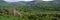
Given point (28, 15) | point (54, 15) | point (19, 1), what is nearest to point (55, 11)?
point (54, 15)

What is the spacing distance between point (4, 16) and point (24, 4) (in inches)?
9.7

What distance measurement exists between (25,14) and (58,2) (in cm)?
37

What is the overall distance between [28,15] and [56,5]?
319 millimetres

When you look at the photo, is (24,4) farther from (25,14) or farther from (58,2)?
(58,2)

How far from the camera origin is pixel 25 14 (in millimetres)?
1035

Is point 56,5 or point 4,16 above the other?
point 56,5

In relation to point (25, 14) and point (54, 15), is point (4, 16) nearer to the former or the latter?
point (25, 14)

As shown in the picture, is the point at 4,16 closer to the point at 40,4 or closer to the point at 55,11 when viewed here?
the point at 40,4

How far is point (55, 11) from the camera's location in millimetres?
1030

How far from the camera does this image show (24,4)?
1.08 meters

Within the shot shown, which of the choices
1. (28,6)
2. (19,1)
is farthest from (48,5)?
(19,1)

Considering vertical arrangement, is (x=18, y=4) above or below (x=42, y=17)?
above

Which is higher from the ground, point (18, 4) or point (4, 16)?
point (18, 4)

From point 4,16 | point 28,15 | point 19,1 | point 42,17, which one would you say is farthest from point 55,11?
point 4,16
